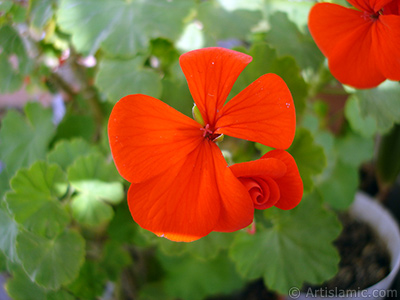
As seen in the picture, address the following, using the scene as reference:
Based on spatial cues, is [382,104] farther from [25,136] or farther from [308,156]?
[25,136]

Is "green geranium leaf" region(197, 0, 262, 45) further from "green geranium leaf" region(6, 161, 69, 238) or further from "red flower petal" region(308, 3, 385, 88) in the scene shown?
"green geranium leaf" region(6, 161, 69, 238)

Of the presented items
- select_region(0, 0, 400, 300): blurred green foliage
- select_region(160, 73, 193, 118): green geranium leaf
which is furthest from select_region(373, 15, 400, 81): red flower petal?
select_region(160, 73, 193, 118): green geranium leaf

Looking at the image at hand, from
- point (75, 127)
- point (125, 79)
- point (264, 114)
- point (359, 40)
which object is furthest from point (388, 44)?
point (75, 127)

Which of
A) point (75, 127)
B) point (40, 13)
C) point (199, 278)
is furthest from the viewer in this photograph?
point (199, 278)

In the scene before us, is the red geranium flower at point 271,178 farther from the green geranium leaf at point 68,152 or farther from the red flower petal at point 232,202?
the green geranium leaf at point 68,152

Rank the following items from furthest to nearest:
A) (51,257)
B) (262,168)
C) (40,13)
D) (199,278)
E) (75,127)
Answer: (199,278), (75,127), (40,13), (51,257), (262,168)

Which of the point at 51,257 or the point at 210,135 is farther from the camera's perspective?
the point at 51,257

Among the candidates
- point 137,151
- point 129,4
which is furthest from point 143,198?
point 129,4

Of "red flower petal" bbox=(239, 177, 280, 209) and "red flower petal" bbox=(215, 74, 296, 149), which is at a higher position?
"red flower petal" bbox=(215, 74, 296, 149)
